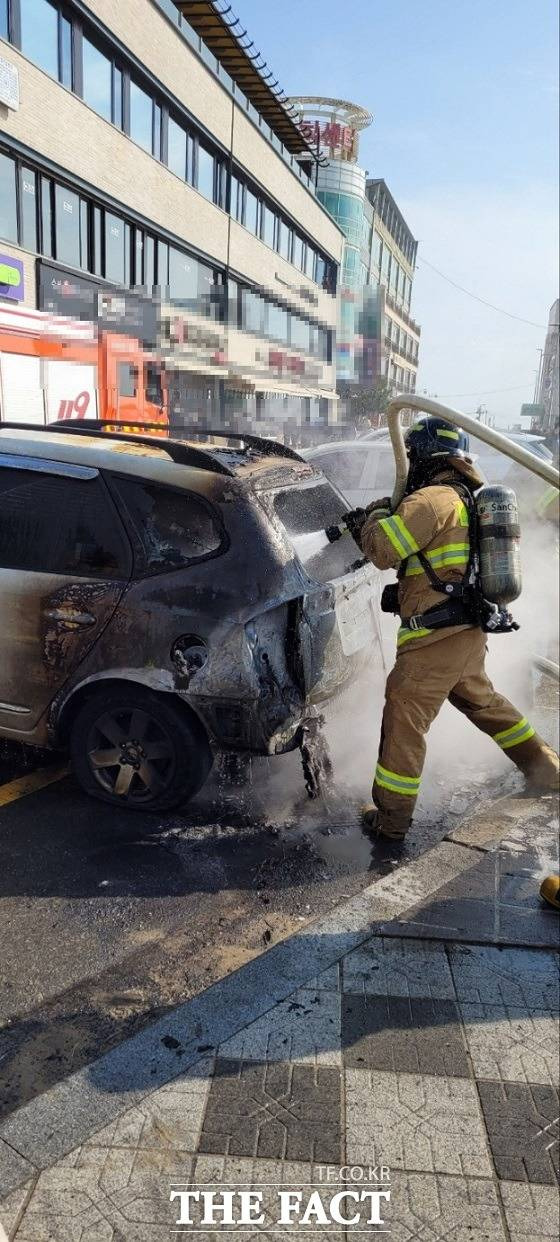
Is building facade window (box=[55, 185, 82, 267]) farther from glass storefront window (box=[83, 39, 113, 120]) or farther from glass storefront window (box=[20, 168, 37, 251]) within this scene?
glass storefront window (box=[83, 39, 113, 120])

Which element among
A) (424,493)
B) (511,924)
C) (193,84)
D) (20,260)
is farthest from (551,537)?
(193,84)

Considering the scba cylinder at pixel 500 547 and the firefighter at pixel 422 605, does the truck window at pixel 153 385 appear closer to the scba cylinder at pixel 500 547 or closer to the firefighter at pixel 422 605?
the firefighter at pixel 422 605

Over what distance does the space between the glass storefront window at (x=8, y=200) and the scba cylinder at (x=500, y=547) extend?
1319 cm

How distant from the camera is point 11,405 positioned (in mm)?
11008

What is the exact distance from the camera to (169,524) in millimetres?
3943

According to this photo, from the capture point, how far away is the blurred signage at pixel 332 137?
11.0m

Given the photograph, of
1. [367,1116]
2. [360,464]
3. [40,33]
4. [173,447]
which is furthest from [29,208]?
[367,1116]

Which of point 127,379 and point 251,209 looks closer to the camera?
point 127,379

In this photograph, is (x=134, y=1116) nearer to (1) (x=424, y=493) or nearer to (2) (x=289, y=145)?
(1) (x=424, y=493)

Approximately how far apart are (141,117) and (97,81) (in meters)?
2.27

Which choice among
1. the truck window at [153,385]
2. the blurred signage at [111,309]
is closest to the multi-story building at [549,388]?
the blurred signage at [111,309]

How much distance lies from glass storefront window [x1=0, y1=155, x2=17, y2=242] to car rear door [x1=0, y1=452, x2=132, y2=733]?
12223 mm

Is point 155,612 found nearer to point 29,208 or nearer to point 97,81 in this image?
point 29,208

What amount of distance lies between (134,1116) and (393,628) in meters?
3.55
